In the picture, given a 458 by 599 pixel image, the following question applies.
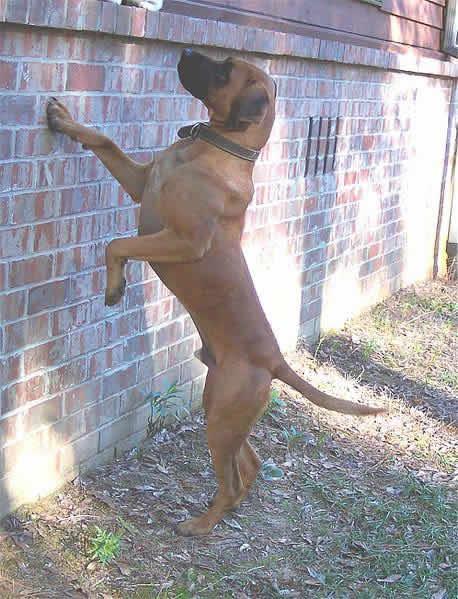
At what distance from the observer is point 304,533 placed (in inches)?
176

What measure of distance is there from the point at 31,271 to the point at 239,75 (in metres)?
1.15

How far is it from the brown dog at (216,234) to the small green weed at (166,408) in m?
1.00

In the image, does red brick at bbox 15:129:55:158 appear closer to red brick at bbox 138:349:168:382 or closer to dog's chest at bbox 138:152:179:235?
dog's chest at bbox 138:152:179:235

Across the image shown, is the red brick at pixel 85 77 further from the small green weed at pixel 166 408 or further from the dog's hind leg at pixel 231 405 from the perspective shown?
the small green weed at pixel 166 408

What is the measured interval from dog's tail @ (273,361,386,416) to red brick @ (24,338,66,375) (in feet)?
3.17

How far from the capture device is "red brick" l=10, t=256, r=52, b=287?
3881mm

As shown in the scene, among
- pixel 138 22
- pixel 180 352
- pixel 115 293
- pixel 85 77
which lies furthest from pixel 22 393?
pixel 138 22

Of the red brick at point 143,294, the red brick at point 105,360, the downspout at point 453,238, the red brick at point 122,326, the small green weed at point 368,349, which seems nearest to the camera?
the red brick at point 105,360

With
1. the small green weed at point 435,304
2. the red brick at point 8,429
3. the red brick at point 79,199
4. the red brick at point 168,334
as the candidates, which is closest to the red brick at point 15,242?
the red brick at point 79,199

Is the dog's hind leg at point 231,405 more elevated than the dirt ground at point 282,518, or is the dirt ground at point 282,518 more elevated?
the dog's hind leg at point 231,405

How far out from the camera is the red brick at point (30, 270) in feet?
12.7

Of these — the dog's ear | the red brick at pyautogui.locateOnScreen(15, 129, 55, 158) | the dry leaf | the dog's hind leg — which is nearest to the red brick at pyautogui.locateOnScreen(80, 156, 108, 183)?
the red brick at pyautogui.locateOnScreen(15, 129, 55, 158)

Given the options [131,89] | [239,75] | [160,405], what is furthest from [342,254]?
[239,75]

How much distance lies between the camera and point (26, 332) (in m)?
4.02
